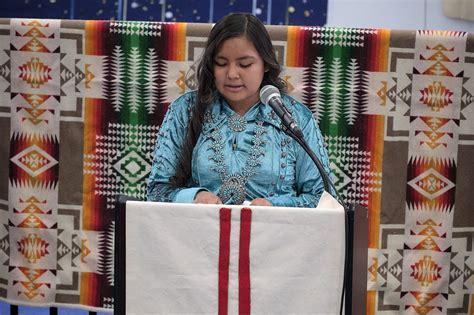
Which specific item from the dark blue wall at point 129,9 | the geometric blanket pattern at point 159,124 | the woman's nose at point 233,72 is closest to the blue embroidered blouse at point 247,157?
the woman's nose at point 233,72

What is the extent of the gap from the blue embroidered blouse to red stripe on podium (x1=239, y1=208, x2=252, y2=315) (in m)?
0.41

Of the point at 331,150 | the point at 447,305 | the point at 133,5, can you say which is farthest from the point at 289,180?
the point at 133,5

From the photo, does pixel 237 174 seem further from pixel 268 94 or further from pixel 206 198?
pixel 268 94

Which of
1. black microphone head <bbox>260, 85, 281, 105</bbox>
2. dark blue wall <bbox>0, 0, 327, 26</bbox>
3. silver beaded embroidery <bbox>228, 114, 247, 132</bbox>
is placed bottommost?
silver beaded embroidery <bbox>228, 114, 247, 132</bbox>

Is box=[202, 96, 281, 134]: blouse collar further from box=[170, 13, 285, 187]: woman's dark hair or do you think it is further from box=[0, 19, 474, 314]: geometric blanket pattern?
box=[0, 19, 474, 314]: geometric blanket pattern

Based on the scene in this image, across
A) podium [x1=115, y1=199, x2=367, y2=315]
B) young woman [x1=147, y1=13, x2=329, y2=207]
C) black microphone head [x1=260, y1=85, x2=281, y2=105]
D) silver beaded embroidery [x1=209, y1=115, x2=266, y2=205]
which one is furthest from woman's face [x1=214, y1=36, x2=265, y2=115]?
podium [x1=115, y1=199, x2=367, y2=315]

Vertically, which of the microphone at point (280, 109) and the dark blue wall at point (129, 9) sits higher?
the dark blue wall at point (129, 9)

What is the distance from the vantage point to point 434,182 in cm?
309

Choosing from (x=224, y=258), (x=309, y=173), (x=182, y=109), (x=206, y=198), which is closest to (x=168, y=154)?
(x=182, y=109)

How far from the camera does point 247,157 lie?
215cm

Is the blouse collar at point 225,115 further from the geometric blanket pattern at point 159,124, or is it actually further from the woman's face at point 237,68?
the geometric blanket pattern at point 159,124

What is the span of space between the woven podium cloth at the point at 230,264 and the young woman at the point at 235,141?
0.39 metres

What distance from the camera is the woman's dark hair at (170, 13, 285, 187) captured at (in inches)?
85.4

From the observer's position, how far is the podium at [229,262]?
1691 millimetres
